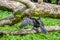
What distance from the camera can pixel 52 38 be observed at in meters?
7.07

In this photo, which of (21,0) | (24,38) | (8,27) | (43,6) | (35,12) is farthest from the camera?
(8,27)

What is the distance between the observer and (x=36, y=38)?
7.02m

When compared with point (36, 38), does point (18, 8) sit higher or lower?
higher

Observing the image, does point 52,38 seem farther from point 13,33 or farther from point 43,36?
point 13,33

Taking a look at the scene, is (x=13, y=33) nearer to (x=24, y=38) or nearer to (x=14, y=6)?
(x=24, y=38)

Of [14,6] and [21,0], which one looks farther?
[14,6]

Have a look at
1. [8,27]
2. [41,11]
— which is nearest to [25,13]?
[41,11]

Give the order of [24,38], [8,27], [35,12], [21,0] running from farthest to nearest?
[8,27] < [24,38] < [35,12] < [21,0]

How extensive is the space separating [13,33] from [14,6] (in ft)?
3.56

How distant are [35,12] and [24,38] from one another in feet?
5.09

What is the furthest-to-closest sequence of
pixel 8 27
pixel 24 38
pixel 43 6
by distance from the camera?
pixel 8 27
pixel 24 38
pixel 43 6

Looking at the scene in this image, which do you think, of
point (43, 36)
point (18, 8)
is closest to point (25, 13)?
point (18, 8)

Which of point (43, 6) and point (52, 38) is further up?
point (43, 6)

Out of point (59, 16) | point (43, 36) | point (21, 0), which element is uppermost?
point (21, 0)
